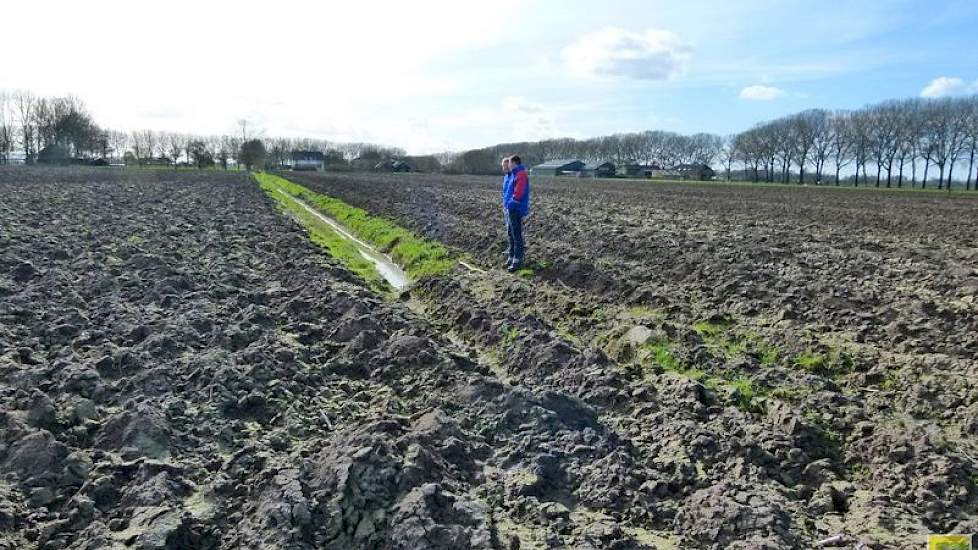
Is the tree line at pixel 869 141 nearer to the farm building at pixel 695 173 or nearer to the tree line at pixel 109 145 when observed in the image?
the farm building at pixel 695 173

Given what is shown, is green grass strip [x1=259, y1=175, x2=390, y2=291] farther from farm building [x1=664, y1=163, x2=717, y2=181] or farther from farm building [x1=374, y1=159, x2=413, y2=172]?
farm building [x1=374, y1=159, x2=413, y2=172]

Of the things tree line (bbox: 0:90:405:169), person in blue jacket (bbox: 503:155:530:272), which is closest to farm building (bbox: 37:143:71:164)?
tree line (bbox: 0:90:405:169)

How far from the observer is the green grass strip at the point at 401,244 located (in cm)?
1411

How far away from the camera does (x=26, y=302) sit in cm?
889

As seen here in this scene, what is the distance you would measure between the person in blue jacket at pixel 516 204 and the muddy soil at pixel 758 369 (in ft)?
1.87

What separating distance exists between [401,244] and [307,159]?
4409 inches

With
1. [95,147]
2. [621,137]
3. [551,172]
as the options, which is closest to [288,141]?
[95,147]

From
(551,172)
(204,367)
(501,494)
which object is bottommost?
(501,494)

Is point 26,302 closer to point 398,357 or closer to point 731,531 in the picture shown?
point 398,357

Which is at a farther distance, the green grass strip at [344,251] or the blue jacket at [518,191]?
the green grass strip at [344,251]

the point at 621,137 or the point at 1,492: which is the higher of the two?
the point at 621,137

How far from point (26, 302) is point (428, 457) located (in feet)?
22.3

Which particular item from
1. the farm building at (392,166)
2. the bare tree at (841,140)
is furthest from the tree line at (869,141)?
the farm building at (392,166)

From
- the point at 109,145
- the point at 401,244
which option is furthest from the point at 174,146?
the point at 401,244
